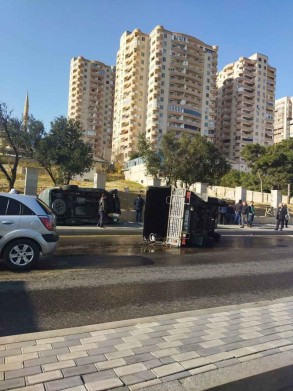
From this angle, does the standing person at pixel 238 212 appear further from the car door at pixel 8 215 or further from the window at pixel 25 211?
the car door at pixel 8 215

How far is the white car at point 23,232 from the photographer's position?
7.68 m

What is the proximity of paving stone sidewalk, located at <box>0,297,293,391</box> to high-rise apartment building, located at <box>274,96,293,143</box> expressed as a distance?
559 ft

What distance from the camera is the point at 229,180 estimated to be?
234ft

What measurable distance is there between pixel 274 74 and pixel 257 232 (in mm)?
129878

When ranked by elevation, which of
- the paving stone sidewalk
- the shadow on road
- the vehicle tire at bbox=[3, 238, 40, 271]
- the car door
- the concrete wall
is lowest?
the shadow on road

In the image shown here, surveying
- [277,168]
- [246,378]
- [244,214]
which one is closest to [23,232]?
[246,378]

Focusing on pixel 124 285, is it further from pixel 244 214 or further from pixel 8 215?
pixel 244 214

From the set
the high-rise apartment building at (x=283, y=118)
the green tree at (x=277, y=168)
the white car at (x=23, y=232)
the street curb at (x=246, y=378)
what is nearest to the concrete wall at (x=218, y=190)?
the green tree at (x=277, y=168)

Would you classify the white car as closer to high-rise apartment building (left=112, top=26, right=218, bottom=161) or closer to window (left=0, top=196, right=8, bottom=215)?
window (left=0, top=196, right=8, bottom=215)

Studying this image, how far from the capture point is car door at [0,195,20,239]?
7641 millimetres

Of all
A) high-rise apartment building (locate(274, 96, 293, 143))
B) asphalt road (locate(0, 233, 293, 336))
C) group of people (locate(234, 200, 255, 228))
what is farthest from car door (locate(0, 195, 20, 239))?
high-rise apartment building (locate(274, 96, 293, 143))

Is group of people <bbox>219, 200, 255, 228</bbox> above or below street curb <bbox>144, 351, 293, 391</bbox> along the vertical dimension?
above

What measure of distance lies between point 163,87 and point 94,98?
132 ft

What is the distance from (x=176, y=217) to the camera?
13.3 meters
